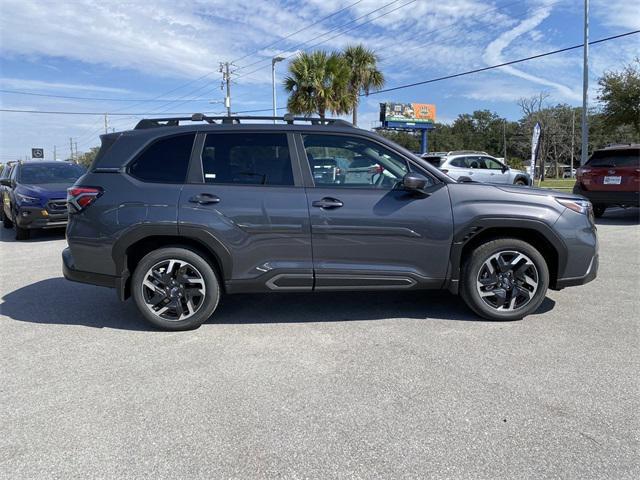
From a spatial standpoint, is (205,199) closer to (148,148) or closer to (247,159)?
(247,159)

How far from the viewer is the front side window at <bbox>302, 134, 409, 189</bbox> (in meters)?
4.32

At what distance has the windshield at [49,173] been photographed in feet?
35.1

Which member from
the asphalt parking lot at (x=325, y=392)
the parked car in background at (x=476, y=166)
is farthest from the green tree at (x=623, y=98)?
the asphalt parking lot at (x=325, y=392)

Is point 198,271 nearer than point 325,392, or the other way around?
point 325,392

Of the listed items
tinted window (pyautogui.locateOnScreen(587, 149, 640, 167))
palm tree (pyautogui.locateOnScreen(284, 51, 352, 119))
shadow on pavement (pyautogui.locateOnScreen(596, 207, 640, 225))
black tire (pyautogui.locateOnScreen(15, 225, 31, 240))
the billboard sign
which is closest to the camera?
black tire (pyautogui.locateOnScreen(15, 225, 31, 240))

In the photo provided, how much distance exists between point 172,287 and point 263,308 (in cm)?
104

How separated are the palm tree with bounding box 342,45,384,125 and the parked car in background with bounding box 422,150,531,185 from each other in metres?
10.7

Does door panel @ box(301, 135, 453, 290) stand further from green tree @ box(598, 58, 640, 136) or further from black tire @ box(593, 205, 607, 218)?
green tree @ box(598, 58, 640, 136)

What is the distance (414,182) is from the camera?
161 inches

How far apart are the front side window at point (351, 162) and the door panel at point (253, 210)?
8.6 inches

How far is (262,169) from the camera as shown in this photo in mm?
4324

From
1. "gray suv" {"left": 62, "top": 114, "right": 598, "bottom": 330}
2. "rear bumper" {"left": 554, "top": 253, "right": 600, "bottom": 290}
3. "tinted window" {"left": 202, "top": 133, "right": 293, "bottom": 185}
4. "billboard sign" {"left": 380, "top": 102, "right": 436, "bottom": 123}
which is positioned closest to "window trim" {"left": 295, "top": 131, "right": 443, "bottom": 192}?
"gray suv" {"left": 62, "top": 114, "right": 598, "bottom": 330}

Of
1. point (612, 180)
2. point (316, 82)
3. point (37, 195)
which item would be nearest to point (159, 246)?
point (37, 195)

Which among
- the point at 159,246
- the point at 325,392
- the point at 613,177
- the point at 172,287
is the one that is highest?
the point at 613,177
